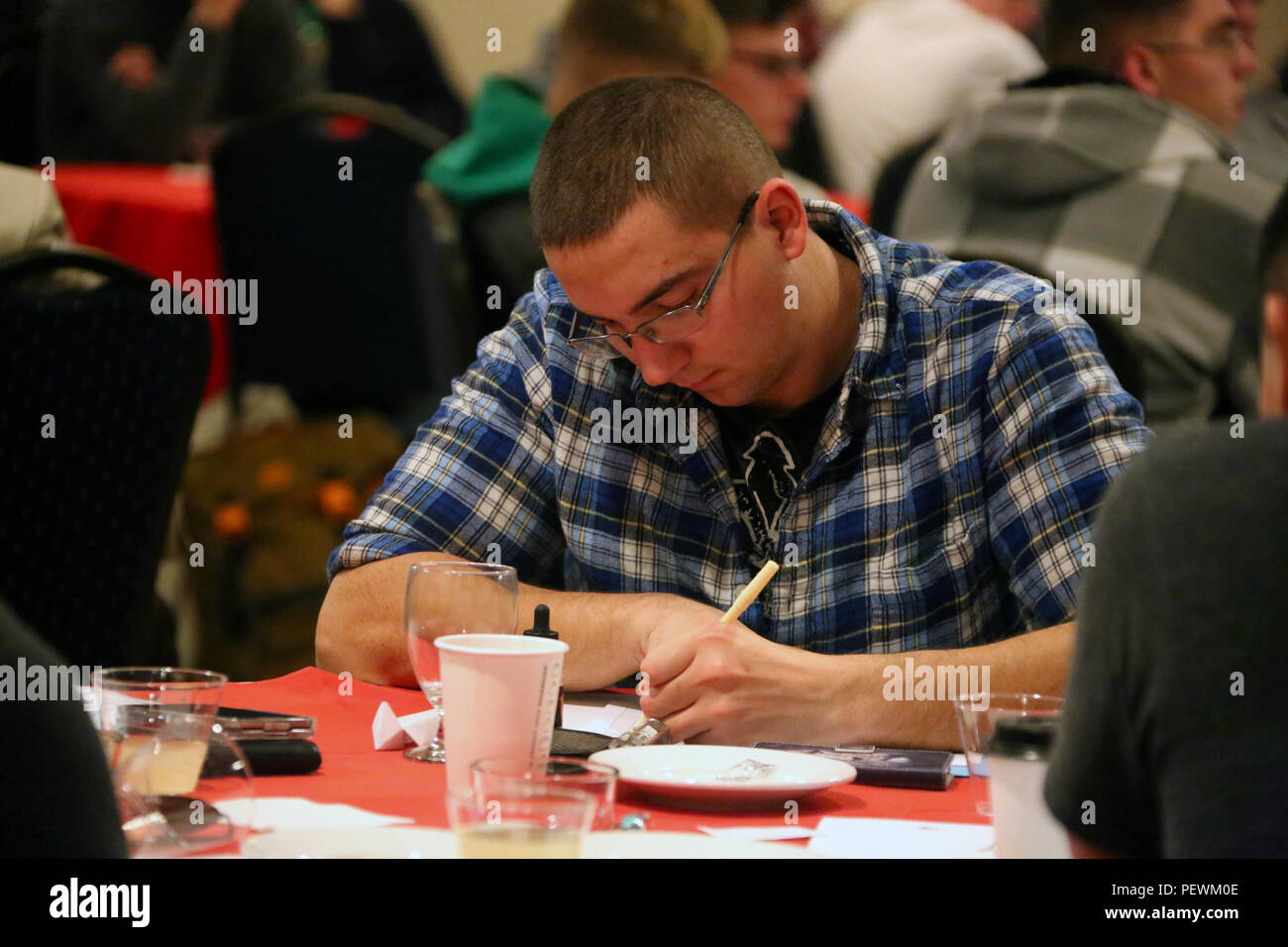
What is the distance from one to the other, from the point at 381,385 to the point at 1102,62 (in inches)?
82.0

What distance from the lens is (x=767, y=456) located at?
204 cm

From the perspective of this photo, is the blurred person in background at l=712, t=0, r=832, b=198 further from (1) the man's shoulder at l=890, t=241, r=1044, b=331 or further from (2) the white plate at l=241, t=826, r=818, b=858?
(2) the white plate at l=241, t=826, r=818, b=858

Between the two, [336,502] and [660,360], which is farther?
[336,502]

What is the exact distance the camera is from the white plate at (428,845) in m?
1.06

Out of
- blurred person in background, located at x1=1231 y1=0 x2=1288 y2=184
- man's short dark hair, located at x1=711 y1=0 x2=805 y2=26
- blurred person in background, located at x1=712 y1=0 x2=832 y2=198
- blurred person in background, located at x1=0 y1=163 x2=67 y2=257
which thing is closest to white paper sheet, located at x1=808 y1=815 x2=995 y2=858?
blurred person in background, located at x1=0 y1=163 x2=67 y2=257

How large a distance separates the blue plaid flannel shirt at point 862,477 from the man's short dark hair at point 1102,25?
1.47m

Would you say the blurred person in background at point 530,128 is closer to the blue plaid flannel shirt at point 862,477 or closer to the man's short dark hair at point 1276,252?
the blue plaid flannel shirt at point 862,477

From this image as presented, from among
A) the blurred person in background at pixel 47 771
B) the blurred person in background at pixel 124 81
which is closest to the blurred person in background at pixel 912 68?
the blurred person in background at pixel 124 81

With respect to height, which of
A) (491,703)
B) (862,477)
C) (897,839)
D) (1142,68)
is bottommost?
(897,839)

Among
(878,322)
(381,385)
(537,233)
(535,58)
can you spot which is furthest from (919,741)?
(535,58)

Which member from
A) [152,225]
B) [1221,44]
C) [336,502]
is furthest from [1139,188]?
[152,225]

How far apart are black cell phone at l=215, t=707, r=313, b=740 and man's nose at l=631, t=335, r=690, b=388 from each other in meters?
0.69

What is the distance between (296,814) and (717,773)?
1.18 feet

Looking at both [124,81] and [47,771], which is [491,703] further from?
[124,81]
